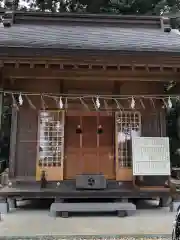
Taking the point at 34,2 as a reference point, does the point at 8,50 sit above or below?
below

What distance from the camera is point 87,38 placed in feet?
23.1

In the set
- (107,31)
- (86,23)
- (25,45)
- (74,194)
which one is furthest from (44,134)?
(86,23)

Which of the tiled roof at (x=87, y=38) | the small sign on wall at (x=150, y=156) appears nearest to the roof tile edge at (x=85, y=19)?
the tiled roof at (x=87, y=38)

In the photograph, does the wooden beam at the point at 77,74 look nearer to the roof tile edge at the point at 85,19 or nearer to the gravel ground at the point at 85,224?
the gravel ground at the point at 85,224

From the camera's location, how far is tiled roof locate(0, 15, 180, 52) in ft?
19.1

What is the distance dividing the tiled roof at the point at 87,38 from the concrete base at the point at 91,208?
10.9ft

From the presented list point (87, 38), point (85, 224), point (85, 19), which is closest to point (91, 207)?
point (85, 224)

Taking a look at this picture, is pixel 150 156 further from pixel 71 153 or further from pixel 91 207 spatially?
pixel 71 153

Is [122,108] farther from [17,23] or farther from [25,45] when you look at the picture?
[17,23]

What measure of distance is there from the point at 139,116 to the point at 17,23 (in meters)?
4.91

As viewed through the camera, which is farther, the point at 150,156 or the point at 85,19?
the point at 85,19

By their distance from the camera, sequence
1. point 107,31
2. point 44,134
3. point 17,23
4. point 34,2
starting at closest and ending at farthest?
1. point 44,134
2. point 107,31
3. point 17,23
4. point 34,2

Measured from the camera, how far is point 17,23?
29.5 feet

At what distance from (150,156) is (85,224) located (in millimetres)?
2219
